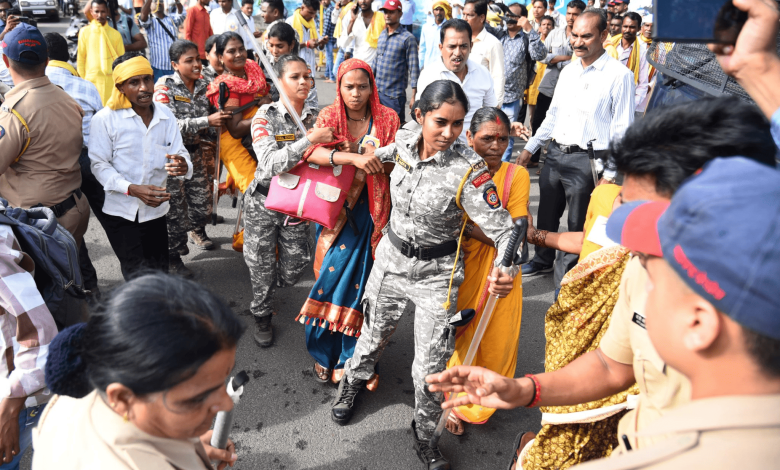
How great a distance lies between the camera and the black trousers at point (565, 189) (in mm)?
4406

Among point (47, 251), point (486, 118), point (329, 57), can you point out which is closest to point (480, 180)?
point (486, 118)

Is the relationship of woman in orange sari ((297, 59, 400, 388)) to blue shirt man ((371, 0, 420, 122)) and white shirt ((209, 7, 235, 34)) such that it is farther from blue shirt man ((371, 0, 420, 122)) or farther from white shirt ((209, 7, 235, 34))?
white shirt ((209, 7, 235, 34))

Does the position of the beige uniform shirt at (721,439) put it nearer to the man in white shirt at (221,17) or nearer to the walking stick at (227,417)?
the walking stick at (227,417)

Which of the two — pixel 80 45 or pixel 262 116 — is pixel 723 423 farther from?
pixel 80 45

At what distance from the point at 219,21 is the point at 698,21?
8.69 metres

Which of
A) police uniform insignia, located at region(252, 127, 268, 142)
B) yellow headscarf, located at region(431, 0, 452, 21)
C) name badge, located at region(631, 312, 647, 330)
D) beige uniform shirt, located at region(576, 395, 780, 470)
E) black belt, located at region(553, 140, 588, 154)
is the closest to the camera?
beige uniform shirt, located at region(576, 395, 780, 470)

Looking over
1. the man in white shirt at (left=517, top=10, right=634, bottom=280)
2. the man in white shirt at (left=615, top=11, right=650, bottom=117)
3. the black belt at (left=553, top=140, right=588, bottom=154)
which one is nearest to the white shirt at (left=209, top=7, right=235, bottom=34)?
the man in white shirt at (left=615, top=11, right=650, bottom=117)

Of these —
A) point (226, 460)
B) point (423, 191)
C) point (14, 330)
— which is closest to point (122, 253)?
point (14, 330)

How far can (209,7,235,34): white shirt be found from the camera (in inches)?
343

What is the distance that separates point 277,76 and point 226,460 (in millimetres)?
Answer: 2730

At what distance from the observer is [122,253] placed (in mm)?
3828

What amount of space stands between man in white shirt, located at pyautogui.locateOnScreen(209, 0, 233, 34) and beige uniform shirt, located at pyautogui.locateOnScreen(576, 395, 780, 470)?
908cm

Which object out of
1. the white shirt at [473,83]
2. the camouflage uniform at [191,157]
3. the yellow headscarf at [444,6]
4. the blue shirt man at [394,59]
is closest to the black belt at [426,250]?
the camouflage uniform at [191,157]

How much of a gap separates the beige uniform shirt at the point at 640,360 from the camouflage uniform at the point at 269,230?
7.26 feet
